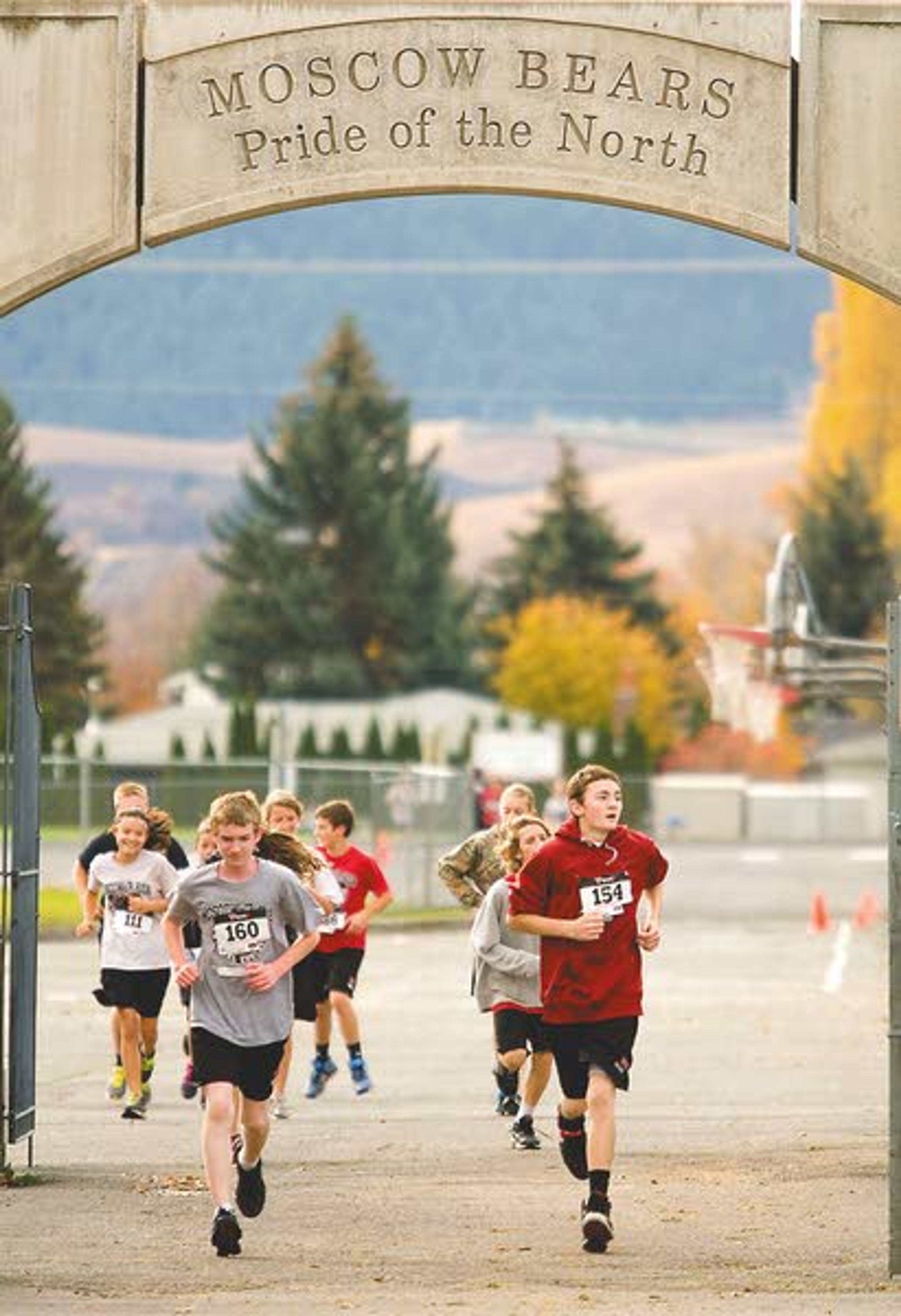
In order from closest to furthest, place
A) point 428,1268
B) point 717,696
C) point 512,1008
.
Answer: point 428,1268
point 512,1008
point 717,696

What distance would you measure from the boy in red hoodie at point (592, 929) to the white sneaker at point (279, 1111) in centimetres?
521

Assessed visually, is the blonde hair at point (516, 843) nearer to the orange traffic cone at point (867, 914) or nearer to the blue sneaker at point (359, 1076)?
the blue sneaker at point (359, 1076)

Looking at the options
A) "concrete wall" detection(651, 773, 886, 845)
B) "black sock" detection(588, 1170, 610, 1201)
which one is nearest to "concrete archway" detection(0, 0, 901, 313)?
"black sock" detection(588, 1170, 610, 1201)

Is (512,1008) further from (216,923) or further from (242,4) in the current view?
(242,4)

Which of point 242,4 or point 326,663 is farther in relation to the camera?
point 326,663

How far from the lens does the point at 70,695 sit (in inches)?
3361

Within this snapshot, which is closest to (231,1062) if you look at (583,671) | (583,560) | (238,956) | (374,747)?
(238,956)

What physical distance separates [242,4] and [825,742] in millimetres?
101129

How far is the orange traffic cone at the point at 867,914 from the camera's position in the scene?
43719 millimetres

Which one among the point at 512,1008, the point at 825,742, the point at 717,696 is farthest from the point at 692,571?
the point at 512,1008

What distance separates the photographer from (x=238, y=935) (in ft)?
40.5

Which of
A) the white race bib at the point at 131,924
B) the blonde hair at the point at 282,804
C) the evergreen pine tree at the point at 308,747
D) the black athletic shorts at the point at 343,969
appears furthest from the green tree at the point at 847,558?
the blonde hair at the point at 282,804

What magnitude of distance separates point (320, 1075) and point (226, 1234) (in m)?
6.89

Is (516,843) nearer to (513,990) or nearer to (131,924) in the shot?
(513,990)
